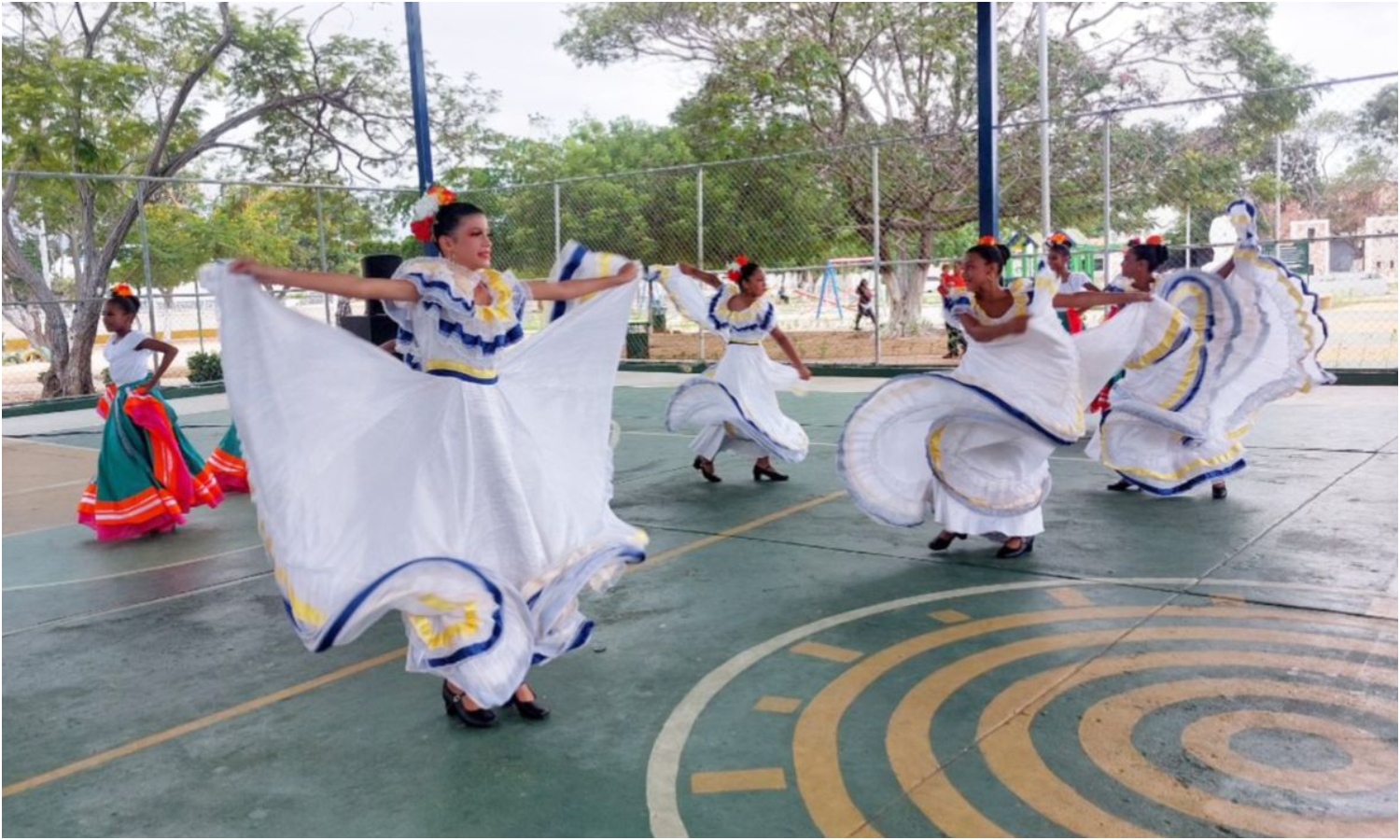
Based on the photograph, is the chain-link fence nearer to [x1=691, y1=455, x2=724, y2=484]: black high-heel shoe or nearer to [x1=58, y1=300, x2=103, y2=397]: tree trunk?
[x1=58, y1=300, x2=103, y2=397]: tree trunk

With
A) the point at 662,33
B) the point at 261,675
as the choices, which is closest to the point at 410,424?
the point at 261,675

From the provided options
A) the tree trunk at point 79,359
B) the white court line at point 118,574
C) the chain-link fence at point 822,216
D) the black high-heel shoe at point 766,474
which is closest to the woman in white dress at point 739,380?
the black high-heel shoe at point 766,474

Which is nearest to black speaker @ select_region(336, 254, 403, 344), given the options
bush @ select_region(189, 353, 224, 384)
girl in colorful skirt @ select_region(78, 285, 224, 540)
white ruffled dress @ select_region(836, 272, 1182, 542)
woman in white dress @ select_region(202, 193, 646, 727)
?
girl in colorful skirt @ select_region(78, 285, 224, 540)

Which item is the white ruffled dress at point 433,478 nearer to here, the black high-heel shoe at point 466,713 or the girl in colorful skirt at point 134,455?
the black high-heel shoe at point 466,713

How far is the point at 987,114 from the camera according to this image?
31.5ft

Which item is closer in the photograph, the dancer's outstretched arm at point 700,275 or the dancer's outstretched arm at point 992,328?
the dancer's outstretched arm at point 992,328

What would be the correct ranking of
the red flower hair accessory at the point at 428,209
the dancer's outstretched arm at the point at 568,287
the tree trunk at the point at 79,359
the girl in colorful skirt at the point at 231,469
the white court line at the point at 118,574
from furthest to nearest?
the tree trunk at the point at 79,359, the girl in colorful skirt at the point at 231,469, the white court line at the point at 118,574, the dancer's outstretched arm at the point at 568,287, the red flower hair accessory at the point at 428,209

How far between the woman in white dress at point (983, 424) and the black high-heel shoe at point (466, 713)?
2443mm

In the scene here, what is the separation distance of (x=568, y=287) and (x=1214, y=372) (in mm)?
4570

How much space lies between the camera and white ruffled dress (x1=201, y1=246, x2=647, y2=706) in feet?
11.2

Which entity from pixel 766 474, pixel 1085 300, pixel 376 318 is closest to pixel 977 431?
pixel 1085 300

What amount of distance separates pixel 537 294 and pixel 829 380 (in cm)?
1166

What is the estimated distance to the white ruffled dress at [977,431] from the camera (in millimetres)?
5367

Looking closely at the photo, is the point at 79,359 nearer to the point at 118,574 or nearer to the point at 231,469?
the point at 231,469
